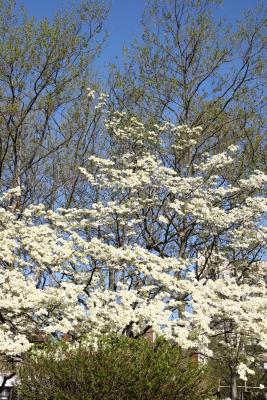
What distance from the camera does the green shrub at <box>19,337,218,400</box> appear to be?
859 centimetres

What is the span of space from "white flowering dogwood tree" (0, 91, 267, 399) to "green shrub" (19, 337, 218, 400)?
120 cm

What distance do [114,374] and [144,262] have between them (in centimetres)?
418

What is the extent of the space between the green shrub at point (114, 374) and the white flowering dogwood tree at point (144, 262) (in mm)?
1204

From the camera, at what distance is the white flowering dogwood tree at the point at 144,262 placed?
37.1ft

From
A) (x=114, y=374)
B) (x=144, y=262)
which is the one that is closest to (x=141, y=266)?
(x=144, y=262)

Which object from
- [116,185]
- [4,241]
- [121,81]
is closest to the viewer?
[4,241]

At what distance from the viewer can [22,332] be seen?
40.4 ft

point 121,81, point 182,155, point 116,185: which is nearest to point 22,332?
point 116,185

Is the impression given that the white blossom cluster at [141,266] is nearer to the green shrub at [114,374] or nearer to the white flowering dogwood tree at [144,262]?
the white flowering dogwood tree at [144,262]

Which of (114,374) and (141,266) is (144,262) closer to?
(141,266)

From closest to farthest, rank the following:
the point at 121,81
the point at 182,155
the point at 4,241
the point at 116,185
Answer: the point at 4,241 → the point at 116,185 → the point at 182,155 → the point at 121,81

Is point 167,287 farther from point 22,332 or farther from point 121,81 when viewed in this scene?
point 121,81

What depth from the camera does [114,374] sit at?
8586 mm

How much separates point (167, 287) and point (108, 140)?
905 cm
